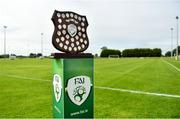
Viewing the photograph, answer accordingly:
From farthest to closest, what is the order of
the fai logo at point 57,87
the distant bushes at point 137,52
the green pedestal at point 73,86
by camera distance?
the distant bushes at point 137,52 → the fai logo at point 57,87 → the green pedestal at point 73,86

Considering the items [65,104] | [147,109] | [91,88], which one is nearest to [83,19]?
[91,88]

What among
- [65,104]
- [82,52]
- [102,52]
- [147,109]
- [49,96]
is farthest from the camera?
[102,52]

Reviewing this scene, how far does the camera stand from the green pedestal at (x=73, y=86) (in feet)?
11.5

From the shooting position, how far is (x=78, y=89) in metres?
3.66

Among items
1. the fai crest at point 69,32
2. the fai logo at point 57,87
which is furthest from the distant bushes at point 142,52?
the fai logo at point 57,87

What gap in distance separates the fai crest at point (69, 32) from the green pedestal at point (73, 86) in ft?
0.56

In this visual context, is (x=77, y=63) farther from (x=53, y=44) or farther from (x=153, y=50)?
(x=153, y=50)

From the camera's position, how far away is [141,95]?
779 centimetres

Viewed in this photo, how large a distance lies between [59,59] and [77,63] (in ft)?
0.83

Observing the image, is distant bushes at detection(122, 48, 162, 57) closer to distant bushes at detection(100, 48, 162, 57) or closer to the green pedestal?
distant bushes at detection(100, 48, 162, 57)

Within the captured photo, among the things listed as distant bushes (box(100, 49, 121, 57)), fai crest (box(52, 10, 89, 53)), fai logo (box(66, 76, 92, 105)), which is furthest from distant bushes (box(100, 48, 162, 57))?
fai logo (box(66, 76, 92, 105))

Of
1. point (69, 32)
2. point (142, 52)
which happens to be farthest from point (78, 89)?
point (142, 52)

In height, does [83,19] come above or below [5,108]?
above

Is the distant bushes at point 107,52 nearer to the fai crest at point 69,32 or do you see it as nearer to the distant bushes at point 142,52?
the distant bushes at point 142,52
